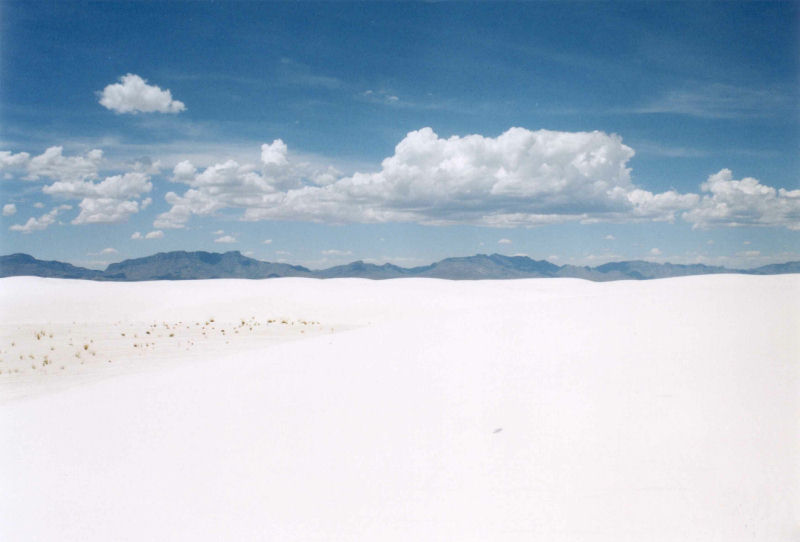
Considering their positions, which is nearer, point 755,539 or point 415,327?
point 755,539

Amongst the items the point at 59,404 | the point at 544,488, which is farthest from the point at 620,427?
the point at 59,404

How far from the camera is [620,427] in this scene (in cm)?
500

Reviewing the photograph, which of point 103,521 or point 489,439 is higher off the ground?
point 489,439

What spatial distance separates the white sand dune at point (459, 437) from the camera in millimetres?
4121

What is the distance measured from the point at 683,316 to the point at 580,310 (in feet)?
5.70

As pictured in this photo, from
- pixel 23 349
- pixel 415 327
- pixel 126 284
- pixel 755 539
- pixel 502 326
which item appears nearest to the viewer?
pixel 755 539

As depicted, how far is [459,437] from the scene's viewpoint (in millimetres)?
5289

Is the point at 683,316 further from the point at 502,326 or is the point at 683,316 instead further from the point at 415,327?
the point at 415,327

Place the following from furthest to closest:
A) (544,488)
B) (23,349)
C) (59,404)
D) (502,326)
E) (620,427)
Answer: (23,349) < (502,326) < (59,404) < (620,427) < (544,488)

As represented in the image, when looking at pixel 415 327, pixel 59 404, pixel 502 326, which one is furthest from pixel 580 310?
pixel 59 404

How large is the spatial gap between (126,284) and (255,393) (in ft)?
121

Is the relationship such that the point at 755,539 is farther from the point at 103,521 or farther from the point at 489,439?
the point at 103,521

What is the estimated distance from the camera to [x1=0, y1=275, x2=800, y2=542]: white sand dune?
162 inches

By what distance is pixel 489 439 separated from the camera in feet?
16.9
